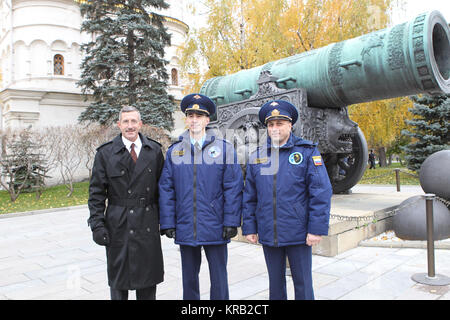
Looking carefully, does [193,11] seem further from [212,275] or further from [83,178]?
[212,275]

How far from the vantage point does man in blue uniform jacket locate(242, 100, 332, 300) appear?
239 centimetres

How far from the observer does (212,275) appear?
2568mm

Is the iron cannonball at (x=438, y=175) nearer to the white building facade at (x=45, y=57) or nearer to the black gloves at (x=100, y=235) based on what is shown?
the black gloves at (x=100, y=235)

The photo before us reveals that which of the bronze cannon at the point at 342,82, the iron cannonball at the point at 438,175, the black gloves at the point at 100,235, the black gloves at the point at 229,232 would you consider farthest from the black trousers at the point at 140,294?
the iron cannonball at the point at 438,175

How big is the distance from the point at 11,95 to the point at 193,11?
1178 centimetres

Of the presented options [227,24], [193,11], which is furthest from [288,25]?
[193,11]

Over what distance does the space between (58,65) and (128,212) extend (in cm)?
2402

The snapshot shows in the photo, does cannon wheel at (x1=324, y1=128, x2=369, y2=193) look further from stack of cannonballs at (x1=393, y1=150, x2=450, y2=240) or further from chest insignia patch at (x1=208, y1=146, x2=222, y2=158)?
chest insignia patch at (x1=208, y1=146, x2=222, y2=158)

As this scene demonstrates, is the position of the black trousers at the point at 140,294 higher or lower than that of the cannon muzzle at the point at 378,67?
lower

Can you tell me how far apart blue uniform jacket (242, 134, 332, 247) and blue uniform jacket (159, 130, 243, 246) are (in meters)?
0.14

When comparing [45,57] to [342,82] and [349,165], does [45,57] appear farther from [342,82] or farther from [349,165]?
[342,82]

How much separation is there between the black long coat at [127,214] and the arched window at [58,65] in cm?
2356

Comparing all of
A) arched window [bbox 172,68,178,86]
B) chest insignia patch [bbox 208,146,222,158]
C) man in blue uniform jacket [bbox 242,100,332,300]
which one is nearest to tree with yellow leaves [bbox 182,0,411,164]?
arched window [bbox 172,68,178,86]

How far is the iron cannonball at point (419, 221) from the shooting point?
4.65m
